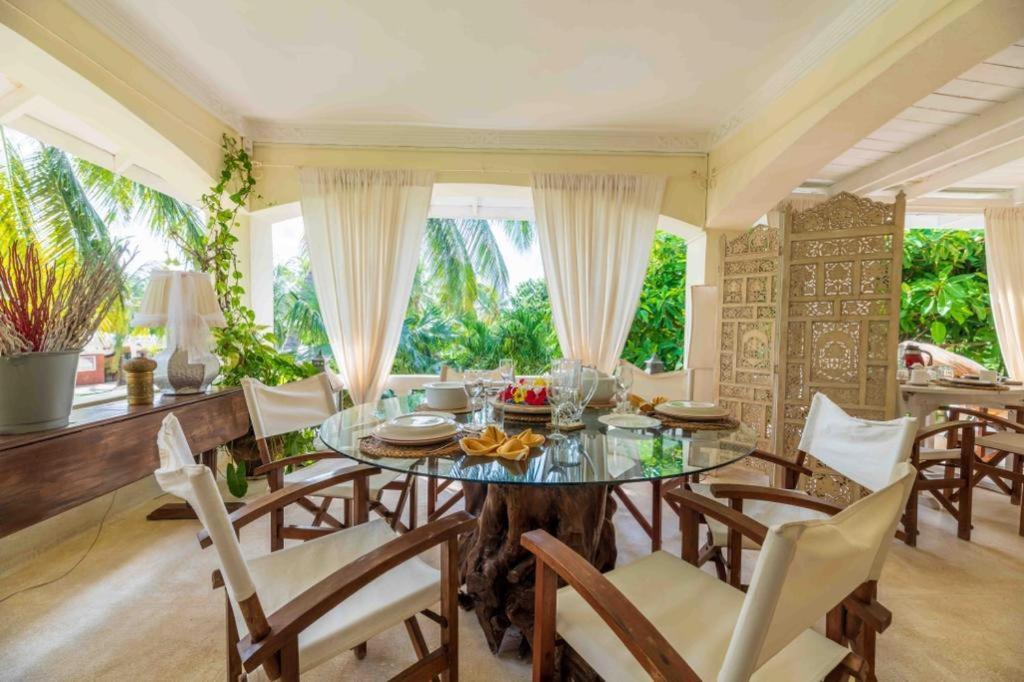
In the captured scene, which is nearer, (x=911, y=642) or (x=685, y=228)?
(x=911, y=642)

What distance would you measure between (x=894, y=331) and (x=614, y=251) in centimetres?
190

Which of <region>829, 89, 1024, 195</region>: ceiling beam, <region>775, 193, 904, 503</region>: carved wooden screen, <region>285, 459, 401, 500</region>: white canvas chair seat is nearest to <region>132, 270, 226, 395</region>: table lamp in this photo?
<region>285, 459, 401, 500</region>: white canvas chair seat

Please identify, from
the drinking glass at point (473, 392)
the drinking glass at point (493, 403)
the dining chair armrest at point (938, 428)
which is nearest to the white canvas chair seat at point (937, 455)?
the dining chair armrest at point (938, 428)

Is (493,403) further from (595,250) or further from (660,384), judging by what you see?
(595,250)

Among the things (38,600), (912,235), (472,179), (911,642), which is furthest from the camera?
(912,235)

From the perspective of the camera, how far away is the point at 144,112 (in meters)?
2.68

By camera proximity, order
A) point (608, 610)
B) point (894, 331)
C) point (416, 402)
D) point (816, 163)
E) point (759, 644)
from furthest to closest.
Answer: point (816, 163)
point (894, 331)
point (416, 402)
point (608, 610)
point (759, 644)

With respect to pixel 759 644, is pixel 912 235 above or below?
above

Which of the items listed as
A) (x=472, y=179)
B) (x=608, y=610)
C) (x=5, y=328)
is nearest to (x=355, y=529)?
(x=608, y=610)

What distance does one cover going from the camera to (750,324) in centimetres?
327

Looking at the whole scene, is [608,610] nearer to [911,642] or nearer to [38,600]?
[911,642]

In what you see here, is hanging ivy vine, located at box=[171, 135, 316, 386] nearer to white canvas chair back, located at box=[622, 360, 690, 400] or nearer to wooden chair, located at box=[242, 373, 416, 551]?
wooden chair, located at box=[242, 373, 416, 551]

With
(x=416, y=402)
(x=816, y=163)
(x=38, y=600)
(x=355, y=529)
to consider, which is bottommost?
(x=38, y=600)

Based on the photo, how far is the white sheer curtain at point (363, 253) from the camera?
12.1 feet
